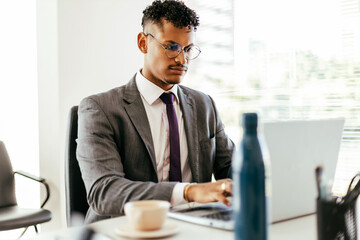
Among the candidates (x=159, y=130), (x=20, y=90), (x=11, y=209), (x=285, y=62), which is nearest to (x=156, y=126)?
(x=159, y=130)

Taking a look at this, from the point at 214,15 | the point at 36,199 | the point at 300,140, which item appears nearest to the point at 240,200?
the point at 300,140

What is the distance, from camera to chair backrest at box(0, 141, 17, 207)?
2710mm

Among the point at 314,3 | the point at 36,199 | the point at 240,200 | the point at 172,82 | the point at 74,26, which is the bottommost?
the point at 36,199

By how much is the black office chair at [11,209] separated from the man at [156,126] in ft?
3.38

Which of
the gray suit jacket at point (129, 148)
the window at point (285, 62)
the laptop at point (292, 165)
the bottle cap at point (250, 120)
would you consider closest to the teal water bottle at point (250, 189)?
the bottle cap at point (250, 120)

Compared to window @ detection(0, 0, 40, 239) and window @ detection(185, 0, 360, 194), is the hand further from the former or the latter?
window @ detection(185, 0, 360, 194)

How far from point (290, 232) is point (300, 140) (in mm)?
236

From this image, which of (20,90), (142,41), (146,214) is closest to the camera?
(146,214)

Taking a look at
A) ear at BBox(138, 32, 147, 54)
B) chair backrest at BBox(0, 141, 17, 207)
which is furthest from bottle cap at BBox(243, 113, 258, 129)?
chair backrest at BBox(0, 141, 17, 207)

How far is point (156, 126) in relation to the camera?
1731mm

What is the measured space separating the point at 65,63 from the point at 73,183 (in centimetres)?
137

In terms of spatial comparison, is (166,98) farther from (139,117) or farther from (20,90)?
(20,90)

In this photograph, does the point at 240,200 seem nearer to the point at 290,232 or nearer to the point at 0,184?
the point at 290,232

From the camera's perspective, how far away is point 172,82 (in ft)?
5.69
